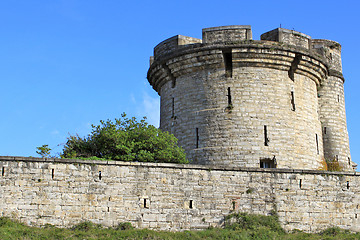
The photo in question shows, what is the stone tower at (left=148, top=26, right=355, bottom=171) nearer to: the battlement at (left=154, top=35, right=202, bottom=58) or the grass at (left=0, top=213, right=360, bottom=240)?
the battlement at (left=154, top=35, right=202, bottom=58)

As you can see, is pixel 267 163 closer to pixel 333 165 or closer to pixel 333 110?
pixel 333 165

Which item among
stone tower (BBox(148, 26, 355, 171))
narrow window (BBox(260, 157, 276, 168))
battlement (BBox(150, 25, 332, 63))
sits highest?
battlement (BBox(150, 25, 332, 63))

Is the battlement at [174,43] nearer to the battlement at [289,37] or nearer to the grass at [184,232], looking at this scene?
the battlement at [289,37]

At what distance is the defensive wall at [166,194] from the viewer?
14297mm

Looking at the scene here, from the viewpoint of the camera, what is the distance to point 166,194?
15055mm

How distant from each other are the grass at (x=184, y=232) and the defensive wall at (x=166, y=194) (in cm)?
26

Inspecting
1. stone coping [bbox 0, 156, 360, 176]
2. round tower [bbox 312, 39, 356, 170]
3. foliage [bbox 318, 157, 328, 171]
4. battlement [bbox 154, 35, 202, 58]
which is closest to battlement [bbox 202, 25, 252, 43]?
battlement [bbox 154, 35, 202, 58]

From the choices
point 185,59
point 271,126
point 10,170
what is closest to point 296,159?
point 271,126

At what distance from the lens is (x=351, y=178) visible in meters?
16.4

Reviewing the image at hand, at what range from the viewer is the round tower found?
23000 millimetres

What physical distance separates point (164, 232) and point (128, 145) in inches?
176

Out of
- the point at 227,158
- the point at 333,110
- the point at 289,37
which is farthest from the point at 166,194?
the point at 333,110

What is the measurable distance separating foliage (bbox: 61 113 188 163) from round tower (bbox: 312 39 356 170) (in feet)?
26.9

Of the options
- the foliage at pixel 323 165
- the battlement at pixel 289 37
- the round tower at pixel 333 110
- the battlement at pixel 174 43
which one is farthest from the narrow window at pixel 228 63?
the foliage at pixel 323 165
